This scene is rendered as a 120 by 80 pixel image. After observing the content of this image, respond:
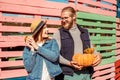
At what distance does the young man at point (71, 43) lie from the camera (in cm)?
499

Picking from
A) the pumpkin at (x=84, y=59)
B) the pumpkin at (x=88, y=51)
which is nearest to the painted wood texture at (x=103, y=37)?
the pumpkin at (x=88, y=51)

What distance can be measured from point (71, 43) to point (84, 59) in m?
0.37

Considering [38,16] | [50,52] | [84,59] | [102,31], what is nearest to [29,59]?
[50,52]

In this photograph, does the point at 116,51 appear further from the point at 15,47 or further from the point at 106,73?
the point at 15,47

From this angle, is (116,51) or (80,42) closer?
(80,42)

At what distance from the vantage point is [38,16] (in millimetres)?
5988

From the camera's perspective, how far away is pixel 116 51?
32.7 feet

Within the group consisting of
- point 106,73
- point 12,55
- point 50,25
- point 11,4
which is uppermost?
point 11,4

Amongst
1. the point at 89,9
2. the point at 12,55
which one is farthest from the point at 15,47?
the point at 89,9

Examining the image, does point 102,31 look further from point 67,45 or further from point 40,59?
point 40,59

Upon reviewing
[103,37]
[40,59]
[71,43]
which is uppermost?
[71,43]

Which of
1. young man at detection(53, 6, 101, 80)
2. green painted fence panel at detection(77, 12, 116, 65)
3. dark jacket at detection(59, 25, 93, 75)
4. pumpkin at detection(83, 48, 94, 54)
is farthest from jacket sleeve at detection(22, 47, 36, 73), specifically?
green painted fence panel at detection(77, 12, 116, 65)

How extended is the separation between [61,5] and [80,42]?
1711 mm

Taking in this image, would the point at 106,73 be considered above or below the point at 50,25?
below
